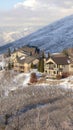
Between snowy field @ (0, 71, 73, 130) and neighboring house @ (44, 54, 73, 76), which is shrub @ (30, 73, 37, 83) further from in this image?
neighboring house @ (44, 54, 73, 76)

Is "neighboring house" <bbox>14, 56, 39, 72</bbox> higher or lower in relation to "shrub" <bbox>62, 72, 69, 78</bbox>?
higher

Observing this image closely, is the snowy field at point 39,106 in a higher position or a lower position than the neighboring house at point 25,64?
lower

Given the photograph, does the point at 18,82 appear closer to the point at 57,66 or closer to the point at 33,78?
the point at 33,78

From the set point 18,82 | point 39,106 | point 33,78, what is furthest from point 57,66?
point 39,106

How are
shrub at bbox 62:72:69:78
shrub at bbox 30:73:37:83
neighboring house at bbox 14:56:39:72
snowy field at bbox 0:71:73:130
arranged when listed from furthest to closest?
neighboring house at bbox 14:56:39:72, shrub at bbox 62:72:69:78, shrub at bbox 30:73:37:83, snowy field at bbox 0:71:73:130

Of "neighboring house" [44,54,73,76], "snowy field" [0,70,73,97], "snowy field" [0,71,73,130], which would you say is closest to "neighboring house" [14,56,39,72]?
"neighboring house" [44,54,73,76]

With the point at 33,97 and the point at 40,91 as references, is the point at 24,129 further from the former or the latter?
the point at 40,91

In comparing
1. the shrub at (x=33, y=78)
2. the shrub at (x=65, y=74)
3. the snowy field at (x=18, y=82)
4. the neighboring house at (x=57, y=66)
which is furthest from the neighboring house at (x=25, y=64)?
the shrub at (x=33, y=78)

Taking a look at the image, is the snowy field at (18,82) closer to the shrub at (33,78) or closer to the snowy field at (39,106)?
the snowy field at (39,106)

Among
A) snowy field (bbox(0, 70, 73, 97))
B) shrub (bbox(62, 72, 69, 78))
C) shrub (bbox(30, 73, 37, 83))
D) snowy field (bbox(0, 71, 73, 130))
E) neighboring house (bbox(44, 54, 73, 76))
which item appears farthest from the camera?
neighboring house (bbox(44, 54, 73, 76))

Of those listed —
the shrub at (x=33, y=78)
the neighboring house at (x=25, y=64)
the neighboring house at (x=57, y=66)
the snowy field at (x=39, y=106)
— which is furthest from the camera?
the neighboring house at (x=25, y=64)

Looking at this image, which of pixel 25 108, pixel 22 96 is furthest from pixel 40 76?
pixel 25 108

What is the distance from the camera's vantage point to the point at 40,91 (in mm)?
57875

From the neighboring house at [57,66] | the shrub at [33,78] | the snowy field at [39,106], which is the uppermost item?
the neighboring house at [57,66]
